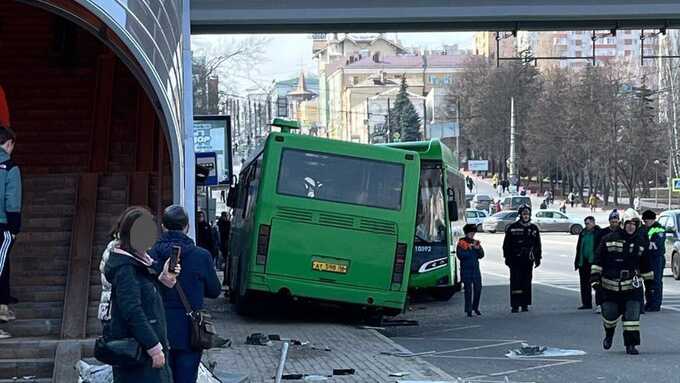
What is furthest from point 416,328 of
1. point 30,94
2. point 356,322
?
point 30,94

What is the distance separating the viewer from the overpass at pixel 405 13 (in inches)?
902

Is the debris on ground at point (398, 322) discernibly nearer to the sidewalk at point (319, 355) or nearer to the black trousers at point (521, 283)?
the sidewalk at point (319, 355)

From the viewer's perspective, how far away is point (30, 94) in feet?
55.3

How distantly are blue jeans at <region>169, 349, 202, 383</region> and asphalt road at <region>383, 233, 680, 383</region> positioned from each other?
16.3ft

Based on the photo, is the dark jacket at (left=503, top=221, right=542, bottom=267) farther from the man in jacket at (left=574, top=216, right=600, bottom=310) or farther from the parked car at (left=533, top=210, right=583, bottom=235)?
the parked car at (left=533, top=210, right=583, bottom=235)

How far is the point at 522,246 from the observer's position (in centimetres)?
2102

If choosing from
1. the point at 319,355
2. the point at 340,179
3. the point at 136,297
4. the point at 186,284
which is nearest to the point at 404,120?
the point at 340,179

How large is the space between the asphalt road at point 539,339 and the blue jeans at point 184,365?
196 inches

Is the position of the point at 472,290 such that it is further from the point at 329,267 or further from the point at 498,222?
the point at 498,222

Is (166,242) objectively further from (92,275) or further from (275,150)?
(275,150)

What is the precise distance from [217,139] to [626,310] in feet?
56.3

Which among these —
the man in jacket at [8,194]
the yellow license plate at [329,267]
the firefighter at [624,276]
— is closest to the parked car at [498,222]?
the yellow license plate at [329,267]

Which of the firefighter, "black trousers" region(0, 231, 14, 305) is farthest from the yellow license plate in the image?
"black trousers" region(0, 231, 14, 305)

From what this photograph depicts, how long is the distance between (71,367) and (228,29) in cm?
1485
